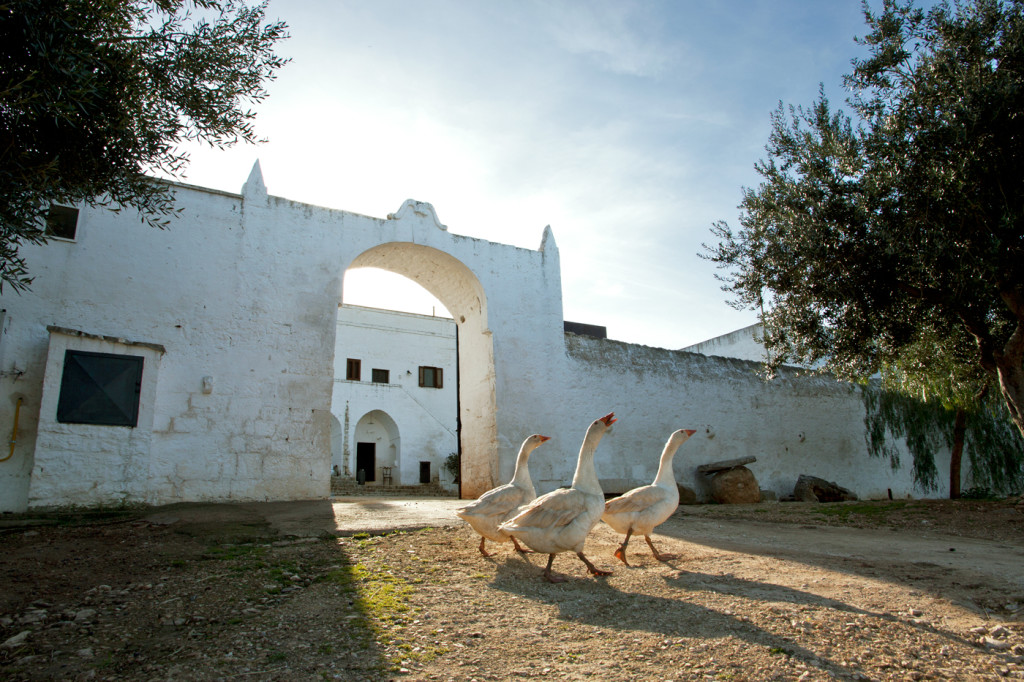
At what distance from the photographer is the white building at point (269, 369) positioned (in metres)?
9.15

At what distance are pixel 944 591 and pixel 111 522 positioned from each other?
27.3 ft

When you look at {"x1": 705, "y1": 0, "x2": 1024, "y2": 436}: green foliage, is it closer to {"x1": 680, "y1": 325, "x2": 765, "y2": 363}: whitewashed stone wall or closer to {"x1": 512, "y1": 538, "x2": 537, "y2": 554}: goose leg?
{"x1": 512, "y1": 538, "x2": 537, "y2": 554}: goose leg

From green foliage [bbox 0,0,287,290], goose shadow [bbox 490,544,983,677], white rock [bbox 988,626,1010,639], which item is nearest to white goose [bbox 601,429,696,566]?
goose shadow [bbox 490,544,983,677]

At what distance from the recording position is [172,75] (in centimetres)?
609

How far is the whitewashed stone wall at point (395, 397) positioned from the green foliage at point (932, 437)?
1494cm

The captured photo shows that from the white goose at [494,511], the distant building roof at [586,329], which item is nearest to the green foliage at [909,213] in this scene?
the white goose at [494,511]

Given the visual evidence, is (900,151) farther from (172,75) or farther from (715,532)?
(172,75)

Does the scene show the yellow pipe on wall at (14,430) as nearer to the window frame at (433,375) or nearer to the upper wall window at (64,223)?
the upper wall window at (64,223)

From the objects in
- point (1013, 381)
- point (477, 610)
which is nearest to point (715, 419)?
point (1013, 381)

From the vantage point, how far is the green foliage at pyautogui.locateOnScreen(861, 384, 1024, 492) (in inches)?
687

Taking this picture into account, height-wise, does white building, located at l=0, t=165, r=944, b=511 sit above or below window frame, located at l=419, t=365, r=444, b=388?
below

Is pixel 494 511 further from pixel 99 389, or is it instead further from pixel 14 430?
pixel 14 430

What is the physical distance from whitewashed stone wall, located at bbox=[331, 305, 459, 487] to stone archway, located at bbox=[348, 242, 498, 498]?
A: 40.2 feet

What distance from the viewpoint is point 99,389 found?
9.18 m
